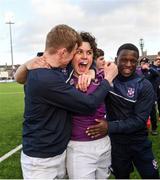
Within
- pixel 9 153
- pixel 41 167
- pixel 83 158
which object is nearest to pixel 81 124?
pixel 83 158

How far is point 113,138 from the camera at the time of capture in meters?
4.48

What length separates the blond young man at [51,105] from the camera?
3293 mm

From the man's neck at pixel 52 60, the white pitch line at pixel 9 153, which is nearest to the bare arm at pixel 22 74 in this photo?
the man's neck at pixel 52 60

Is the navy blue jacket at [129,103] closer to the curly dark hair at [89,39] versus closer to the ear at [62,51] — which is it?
the curly dark hair at [89,39]

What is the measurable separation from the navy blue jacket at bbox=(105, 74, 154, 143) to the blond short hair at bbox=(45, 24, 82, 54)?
38.2 inches

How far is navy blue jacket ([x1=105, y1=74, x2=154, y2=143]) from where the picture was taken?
415cm

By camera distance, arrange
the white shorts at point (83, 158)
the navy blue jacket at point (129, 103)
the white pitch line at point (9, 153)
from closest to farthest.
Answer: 1. the white shorts at point (83, 158)
2. the navy blue jacket at point (129, 103)
3. the white pitch line at point (9, 153)

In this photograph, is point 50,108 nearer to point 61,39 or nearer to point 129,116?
point 61,39

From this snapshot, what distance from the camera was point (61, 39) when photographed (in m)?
3.24

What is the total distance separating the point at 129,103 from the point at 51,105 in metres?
1.11

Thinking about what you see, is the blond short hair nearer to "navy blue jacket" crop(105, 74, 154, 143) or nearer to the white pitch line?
"navy blue jacket" crop(105, 74, 154, 143)

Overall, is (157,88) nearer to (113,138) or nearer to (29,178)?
(113,138)

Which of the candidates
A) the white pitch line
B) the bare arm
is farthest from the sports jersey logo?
the white pitch line

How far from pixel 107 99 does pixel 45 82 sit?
1.12 metres
